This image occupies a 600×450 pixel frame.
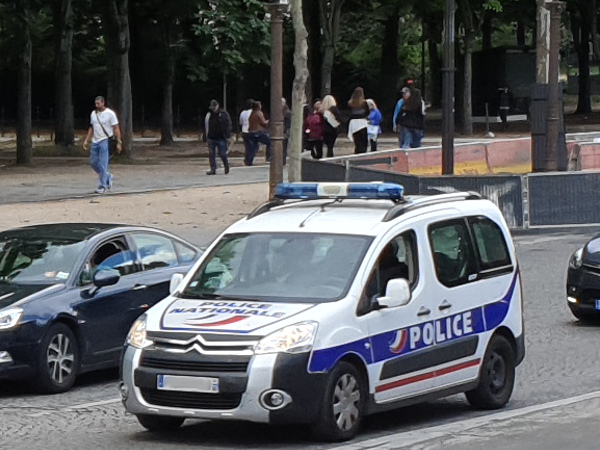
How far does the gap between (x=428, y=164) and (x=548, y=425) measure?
70.5 feet

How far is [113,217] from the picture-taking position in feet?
86.1

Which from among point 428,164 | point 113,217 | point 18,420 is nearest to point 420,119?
point 428,164

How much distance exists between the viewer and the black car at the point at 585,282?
1528 centimetres

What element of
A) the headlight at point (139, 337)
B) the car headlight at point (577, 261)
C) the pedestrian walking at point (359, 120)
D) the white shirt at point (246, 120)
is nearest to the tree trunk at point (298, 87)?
the pedestrian walking at point (359, 120)

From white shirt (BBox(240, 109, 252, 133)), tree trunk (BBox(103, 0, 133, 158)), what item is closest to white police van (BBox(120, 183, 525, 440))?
white shirt (BBox(240, 109, 252, 133))

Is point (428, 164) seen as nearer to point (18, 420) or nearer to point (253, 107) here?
point (253, 107)

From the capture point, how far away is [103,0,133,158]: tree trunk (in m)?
41.4

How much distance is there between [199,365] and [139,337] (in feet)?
1.92

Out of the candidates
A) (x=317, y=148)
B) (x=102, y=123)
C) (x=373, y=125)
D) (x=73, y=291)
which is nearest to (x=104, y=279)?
(x=73, y=291)

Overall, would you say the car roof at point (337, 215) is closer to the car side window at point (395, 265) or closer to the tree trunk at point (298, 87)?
the car side window at point (395, 265)

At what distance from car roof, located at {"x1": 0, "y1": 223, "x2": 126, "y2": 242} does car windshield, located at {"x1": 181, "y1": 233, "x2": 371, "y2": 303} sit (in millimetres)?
3112

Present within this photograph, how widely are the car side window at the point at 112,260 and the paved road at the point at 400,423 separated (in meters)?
0.98

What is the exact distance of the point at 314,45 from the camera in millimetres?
60500

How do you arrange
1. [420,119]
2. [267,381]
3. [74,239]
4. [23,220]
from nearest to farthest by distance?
[267,381] → [74,239] → [23,220] → [420,119]
